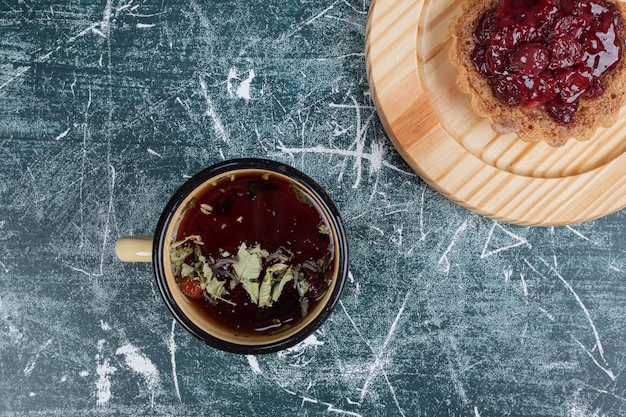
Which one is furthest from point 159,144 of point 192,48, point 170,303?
point 170,303

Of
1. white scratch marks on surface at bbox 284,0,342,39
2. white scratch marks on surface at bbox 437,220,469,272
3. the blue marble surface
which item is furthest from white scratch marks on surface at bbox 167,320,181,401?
white scratch marks on surface at bbox 284,0,342,39

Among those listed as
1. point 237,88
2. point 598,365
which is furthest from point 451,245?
point 237,88

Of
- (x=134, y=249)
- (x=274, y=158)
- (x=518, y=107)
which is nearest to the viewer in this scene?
(x=134, y=249)

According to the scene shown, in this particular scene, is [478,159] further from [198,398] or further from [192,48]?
[198,398]

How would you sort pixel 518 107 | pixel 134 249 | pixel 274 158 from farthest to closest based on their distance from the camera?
pixel 274 158 → pixel 518 107 → pixel 134 249

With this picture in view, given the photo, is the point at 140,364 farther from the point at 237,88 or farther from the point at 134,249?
the point at 237,88

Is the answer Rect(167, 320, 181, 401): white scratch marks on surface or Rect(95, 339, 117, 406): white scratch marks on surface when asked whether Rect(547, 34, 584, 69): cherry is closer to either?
Rect(167, 320, 181, 401): white scratch marks on surface

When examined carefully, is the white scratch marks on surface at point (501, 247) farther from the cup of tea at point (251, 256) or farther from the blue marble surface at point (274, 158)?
the cup of tea at point (251, 256)
